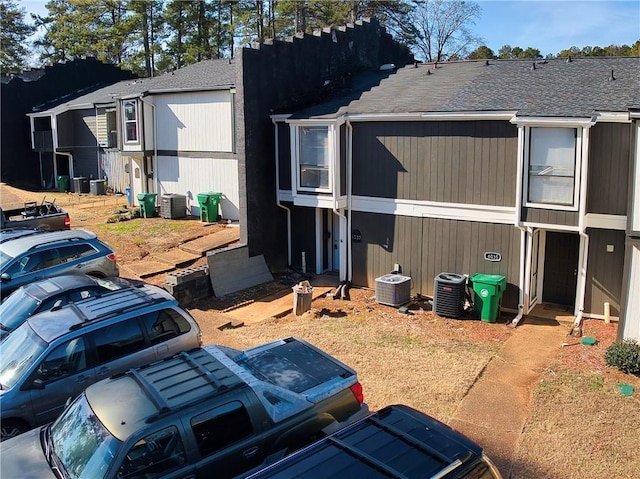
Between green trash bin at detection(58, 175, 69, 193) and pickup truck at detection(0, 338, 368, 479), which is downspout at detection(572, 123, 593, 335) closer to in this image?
pickup truck at detection(0, 338, 368, 479)

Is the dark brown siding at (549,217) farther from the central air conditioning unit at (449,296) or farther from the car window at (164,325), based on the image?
the car window at (164,325)

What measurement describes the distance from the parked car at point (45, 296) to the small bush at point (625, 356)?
9.46 metres

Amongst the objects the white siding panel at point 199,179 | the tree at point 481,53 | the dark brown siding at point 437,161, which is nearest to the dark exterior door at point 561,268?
the dark brown siding at point 437,161

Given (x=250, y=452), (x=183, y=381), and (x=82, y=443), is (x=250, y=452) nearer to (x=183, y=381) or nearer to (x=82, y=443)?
(x=183, y=381)

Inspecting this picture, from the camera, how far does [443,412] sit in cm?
904

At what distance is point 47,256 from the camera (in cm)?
Result: 1305

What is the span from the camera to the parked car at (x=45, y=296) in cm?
1003

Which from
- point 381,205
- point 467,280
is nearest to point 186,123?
point 381,205

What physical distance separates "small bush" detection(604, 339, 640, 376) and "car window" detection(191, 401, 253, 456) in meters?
7.50

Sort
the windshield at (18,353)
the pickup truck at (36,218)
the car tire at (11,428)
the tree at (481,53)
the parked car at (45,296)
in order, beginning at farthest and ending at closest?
the tree at (481,53)
the pickup truck at (36,218)
the parked car at (45,296)
the windshield at (18,353)
the car tire at (11,428)

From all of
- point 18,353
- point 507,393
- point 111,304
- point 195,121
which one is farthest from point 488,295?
point 195,121

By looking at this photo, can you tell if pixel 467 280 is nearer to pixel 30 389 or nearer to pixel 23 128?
pixel 30 389

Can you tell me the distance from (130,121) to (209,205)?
20.7 feet

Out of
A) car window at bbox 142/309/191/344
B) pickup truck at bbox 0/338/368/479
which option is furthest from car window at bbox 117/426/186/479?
car window at bbox 142/309/191/344
